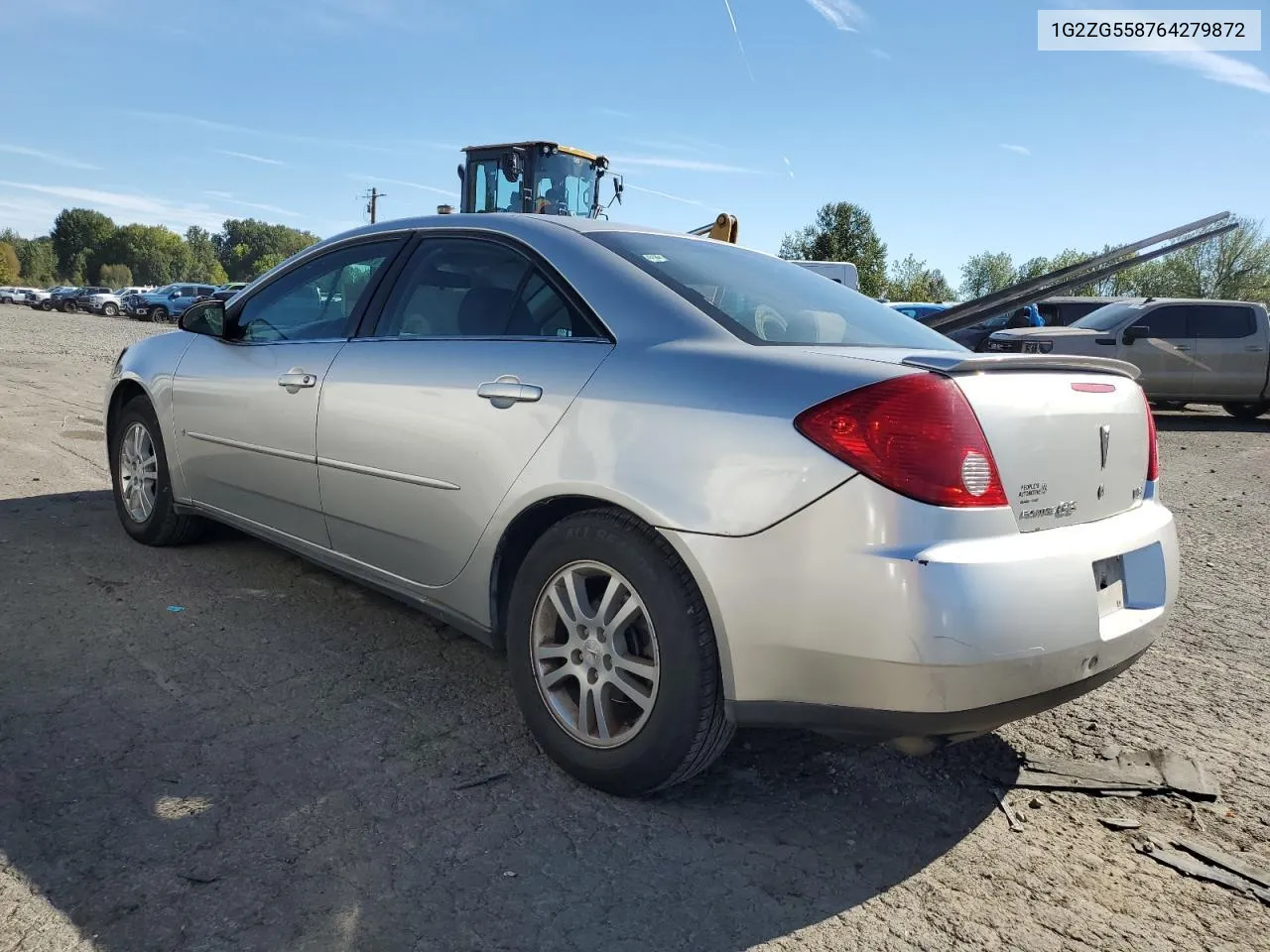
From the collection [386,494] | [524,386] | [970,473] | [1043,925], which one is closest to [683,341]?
[524,386]

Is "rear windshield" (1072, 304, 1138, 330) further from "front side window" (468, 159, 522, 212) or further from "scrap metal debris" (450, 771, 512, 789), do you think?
"scrap metal debris" (450, 771, 512, 789)

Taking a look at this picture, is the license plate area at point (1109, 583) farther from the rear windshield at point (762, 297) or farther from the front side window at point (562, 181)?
the front side window at point (562, 181)

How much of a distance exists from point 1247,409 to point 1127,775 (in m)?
15.4

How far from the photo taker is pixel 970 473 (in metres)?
2.20

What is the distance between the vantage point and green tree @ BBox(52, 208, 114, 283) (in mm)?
122875

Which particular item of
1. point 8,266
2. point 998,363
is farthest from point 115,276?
point 998,363

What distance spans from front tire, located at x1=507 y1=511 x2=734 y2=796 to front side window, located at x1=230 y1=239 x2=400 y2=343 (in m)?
1.54

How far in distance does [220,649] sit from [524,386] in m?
1.69

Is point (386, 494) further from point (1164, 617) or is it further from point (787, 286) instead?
point (1164, 617)

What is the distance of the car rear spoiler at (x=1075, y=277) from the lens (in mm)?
12961

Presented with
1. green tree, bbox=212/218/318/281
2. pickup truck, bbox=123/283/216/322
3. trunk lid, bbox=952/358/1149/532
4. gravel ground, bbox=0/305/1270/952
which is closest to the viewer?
gravel ground, bbox=0/305/1270/952

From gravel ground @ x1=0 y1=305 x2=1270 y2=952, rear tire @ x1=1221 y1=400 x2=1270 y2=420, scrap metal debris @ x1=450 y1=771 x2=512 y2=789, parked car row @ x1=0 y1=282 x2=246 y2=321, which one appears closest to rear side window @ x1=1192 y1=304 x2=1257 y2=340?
rear tire @ x1=1221 y1=400 x2=1270 y2=420

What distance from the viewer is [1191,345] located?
14633 millimetres

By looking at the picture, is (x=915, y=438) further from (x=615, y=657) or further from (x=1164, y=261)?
(x=1164, y=261)
